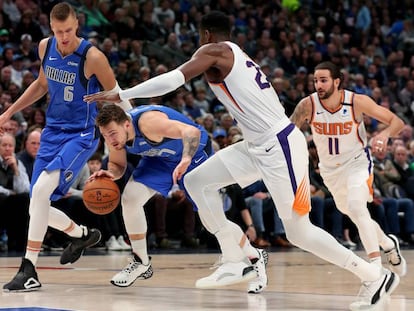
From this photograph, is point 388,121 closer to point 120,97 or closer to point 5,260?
point 120,97

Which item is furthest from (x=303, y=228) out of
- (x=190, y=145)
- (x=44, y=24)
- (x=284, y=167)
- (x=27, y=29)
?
(x=44, y=24)

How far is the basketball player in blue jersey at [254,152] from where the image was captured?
522 centimetres

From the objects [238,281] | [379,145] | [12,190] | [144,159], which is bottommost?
[12,190]

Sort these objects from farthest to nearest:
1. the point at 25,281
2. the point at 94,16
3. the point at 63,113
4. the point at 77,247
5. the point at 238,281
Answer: the point at 94,16 < the point at 77,247 < the point at 63,113 < the point at 25,281 < the point at 238,281

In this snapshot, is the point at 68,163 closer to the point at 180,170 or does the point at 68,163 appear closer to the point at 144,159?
the point at 144,159

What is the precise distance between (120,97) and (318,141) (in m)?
2.72

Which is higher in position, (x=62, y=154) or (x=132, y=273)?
(x=62, y=154)

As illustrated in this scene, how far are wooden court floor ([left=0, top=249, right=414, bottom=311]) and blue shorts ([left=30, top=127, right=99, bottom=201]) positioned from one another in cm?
78

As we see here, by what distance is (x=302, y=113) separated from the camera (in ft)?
23.8

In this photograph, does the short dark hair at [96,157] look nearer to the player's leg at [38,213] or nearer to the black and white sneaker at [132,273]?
the black and white sneaker at [132,273]

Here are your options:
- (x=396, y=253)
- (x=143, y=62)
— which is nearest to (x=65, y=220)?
(x=396, y=253)

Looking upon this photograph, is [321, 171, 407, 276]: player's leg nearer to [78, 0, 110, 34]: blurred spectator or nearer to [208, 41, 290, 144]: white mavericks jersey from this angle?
[208, 41, 290, 144]: white mavericks jersey

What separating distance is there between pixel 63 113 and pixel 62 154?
0.32m

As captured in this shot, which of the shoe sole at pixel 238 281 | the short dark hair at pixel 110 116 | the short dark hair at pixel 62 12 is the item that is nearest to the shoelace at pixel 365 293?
the shoe sole at pixel 238 281
